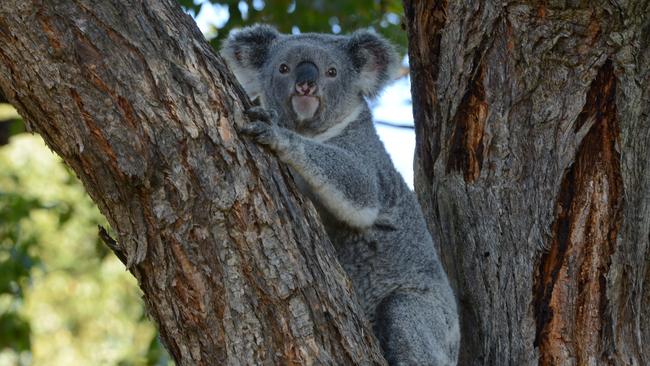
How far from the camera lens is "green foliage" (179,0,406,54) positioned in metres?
6.07

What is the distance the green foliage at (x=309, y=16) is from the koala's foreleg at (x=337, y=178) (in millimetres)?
1982

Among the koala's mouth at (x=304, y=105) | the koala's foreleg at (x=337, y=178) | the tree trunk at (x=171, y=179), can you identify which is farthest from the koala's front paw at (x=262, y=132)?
the koala's mouth at (x=304, y=105)

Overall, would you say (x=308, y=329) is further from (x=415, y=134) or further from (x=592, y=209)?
(x=415, y=134)

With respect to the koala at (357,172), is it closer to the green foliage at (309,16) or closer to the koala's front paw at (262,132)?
the koala's front paw at (262,132)

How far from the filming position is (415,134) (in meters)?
4.29

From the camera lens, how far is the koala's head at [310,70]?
4695 mm

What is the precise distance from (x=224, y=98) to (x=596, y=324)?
5.40 feet

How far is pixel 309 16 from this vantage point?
6277mm

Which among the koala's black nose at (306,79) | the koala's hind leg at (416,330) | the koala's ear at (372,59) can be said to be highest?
the koala's ear at (372,59)

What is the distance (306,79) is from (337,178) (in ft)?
2.47

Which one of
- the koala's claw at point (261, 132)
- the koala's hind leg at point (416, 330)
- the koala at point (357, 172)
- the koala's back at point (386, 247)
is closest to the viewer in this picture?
the koala's claw at point (261, 132)

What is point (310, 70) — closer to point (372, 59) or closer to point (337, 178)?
point (372, 59)

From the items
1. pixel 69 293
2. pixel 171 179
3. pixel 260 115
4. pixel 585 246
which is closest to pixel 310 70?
pixel 260 115

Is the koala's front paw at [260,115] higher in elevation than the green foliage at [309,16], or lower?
lower
